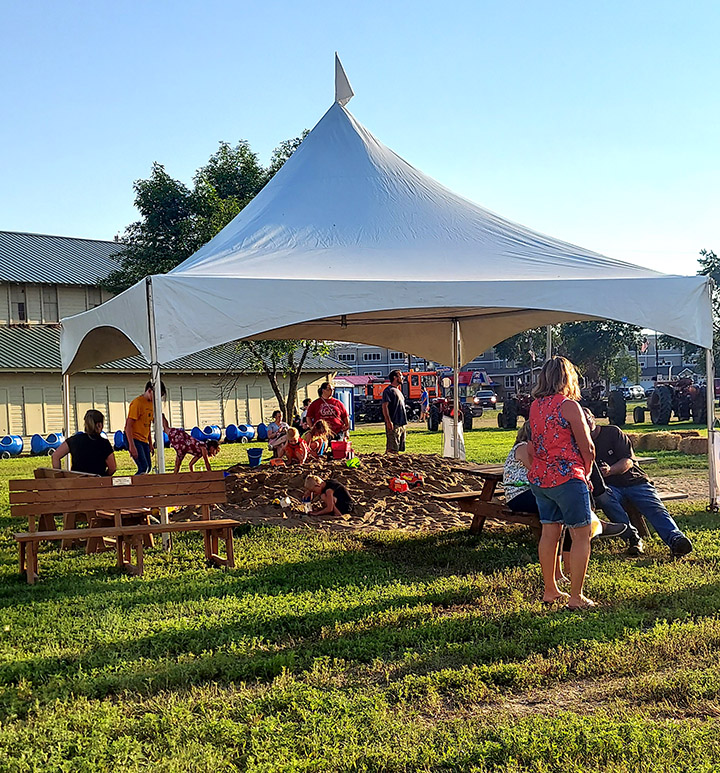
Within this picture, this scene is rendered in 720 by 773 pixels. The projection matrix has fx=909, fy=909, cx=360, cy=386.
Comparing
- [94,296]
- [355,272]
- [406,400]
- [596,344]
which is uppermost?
[94,296]

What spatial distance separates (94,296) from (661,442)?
22.4 metres

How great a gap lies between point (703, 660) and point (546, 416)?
189 cm

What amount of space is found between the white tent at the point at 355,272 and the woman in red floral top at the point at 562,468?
8.94 feet

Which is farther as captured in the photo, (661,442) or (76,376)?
(76,376)

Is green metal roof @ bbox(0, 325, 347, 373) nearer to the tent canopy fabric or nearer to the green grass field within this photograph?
the tent canopy fabric

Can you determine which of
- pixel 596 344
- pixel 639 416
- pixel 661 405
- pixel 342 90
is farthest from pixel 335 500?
pixel 596 344

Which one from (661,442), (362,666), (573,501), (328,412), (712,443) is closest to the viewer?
(362,666)

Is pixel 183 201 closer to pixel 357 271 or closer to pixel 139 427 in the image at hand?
pixel 139 427

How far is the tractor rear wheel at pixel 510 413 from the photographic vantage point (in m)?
31.0

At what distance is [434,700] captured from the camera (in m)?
4.55

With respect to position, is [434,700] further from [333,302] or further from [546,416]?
[333,302]

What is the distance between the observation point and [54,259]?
3484 centimetres

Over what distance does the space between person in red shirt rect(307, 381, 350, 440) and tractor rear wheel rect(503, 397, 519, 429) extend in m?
17.6

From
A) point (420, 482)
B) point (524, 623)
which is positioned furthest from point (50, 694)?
point (420, 482)
